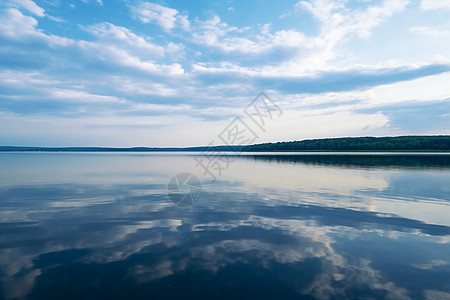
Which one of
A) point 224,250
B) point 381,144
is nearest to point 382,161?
point 224,250

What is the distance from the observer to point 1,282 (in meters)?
6.41

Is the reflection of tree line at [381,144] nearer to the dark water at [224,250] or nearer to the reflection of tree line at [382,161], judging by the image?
the reflection of tree line at [382,161]

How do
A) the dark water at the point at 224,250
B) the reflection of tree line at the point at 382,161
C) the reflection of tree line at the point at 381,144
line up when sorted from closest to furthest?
1. the dark water at the point at 224,250
2. the reflection of tree line at the point at 382,161
3. the reflection of tree line at the point at 381,144

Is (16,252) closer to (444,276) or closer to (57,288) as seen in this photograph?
(57,288)

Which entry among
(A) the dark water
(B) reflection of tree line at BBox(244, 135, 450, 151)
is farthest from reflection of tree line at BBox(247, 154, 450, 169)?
(B) reflection of tree line at BBox(244, 135, 450, 151)

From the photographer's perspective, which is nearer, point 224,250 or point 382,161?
point 224,250

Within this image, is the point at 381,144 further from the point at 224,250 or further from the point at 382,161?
the point at 224,250

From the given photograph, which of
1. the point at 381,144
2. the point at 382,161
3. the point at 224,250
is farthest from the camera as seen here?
the point at 381,144

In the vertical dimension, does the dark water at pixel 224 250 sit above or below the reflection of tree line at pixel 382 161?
above

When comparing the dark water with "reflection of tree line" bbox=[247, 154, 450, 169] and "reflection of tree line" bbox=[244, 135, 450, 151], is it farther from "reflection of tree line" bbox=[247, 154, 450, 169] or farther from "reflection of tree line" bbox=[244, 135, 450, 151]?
"reflection of tree line" bbox=[244, 135, 450, 151]

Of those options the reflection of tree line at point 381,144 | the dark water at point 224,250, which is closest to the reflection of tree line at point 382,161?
the dark water at point 224,250

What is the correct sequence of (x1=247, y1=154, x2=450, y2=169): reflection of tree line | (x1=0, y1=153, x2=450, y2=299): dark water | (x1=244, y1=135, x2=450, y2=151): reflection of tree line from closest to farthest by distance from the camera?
(x1=0, y1=153, x2=450, y2=299): dark water < (x1=247, y1=154, x2=450, y2=169): reflection of tree line < (x1=244, y1=135, x2=450, y2=151): reflection of tree line

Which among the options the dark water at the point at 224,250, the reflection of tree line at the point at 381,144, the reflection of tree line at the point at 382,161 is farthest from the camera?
the reflection of tree line at the point at 381,144

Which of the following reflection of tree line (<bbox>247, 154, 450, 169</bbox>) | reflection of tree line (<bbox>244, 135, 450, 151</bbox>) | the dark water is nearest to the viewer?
the dark water
